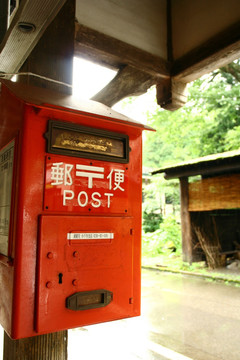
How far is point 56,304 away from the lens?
1.33 meters

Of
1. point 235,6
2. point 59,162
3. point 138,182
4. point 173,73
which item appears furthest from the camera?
point 173,73

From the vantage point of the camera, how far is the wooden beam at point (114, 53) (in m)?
2.72

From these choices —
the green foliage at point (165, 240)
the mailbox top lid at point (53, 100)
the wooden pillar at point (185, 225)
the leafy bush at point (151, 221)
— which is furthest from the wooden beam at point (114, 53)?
the leafy bush at point (151, 221)

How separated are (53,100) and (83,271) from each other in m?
0.85

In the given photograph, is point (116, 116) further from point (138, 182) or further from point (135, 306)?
point (135, 306)

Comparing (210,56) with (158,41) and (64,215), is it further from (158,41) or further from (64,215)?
(64,215)

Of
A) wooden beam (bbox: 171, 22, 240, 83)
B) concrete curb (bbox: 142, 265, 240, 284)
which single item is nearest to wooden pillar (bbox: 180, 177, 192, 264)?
concrete curb (bbox: 142, 265, 240, 284)

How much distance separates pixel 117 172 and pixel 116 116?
1.04 feet

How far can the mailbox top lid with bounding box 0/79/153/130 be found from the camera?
1368 mm

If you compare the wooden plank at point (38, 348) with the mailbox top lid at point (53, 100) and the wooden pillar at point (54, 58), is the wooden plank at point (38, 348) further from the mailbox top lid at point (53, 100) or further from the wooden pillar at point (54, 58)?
the wooden pillar at point (54, 58)

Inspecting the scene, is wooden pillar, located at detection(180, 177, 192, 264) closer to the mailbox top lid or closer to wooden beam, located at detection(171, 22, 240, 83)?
wooden beam, located at detection(171, 22, 240, 83)

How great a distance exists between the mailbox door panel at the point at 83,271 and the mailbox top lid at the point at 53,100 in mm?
523

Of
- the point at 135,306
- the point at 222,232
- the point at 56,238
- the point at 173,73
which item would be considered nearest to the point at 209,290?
the point at 222,232

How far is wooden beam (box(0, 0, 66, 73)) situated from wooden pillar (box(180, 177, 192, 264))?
26.0ft
